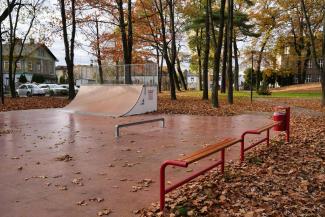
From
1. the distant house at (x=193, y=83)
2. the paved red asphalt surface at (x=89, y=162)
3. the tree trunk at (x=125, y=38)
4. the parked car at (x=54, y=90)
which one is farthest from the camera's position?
the distant house at (x=193, y=83)

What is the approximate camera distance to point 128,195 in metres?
5.39

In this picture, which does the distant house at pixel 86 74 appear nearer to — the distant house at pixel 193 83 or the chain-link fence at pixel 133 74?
the chain-link fence at pixel 133 74

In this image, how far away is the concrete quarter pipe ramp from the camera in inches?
706

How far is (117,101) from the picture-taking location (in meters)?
19.2

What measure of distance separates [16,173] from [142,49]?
34919mm

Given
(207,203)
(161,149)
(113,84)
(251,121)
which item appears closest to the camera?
(207,203)

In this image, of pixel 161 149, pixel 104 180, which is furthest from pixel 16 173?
pixel 161 149

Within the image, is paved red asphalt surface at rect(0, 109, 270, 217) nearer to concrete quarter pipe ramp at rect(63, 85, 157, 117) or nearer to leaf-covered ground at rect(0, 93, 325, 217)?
leaf-covered ground at rect(0, 93, 325, 217)

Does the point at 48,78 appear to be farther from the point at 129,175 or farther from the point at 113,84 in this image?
the point at 129,175

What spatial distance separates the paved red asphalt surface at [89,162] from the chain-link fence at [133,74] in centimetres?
641

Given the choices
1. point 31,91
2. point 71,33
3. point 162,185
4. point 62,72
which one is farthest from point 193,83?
point 162,185

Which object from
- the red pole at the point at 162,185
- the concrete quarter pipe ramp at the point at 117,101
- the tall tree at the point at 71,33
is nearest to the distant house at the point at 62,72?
the tall tree at the point at 71,33

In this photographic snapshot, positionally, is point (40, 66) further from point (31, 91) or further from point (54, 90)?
point (54, 90)

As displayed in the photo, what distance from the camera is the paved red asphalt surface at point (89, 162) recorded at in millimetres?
5056
